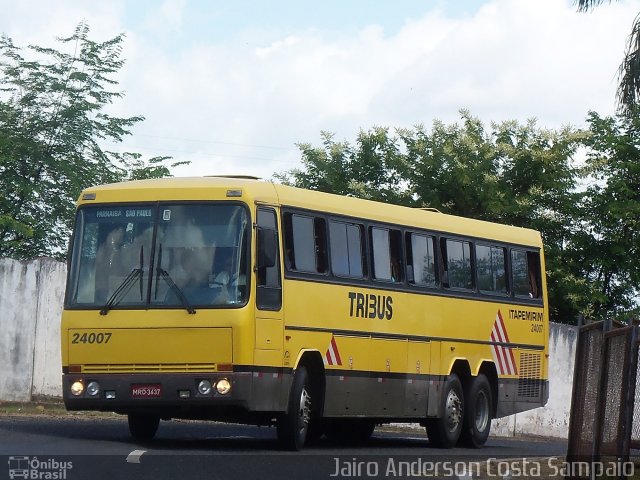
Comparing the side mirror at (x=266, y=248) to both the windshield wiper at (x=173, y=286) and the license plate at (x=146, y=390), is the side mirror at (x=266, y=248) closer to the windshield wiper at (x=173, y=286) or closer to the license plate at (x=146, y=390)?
the windshield wiper at (x=173, y=286)

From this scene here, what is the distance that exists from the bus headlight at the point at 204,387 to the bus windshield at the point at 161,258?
85 centimetres

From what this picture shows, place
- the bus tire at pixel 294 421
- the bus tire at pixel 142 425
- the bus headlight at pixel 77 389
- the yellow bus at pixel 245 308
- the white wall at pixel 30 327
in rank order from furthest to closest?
1. the white wall at pixel 30 327
2. the bus tire at pixel 142 425
3. the bus tire at pixel 294 421
4. the bus headlight at pixel 77 389
5. the yellow bus at pixel 245 308

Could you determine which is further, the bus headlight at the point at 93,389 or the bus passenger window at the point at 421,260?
the bus passenger window at the point at 421,260

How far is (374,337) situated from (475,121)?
21.9 m

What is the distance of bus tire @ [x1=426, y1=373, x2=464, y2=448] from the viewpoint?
2153 centimetres

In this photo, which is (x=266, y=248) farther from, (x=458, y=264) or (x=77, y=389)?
(x=458, y=264)

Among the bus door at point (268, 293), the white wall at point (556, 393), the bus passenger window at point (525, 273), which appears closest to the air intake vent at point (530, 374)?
the bus passenger window at point (525, 273)

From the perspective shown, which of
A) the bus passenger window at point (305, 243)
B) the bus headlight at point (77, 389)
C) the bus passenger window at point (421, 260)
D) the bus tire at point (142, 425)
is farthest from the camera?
the bus passenger window at point (421, 260)

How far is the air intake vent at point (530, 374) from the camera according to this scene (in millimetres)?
24203

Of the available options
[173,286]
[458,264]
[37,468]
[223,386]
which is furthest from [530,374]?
[37,468]

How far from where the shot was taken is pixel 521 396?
2428 cm

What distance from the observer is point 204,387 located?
1673 cm

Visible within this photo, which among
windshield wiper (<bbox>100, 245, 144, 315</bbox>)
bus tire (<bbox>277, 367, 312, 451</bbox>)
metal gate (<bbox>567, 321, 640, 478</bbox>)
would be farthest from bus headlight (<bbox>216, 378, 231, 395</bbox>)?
metal gate (<bbox>567, 321, 640, 478</bbox>)

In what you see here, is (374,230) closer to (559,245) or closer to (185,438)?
(185,438)
